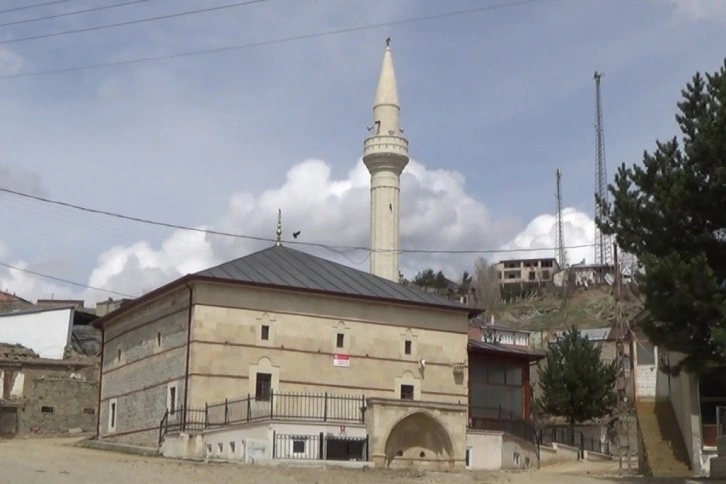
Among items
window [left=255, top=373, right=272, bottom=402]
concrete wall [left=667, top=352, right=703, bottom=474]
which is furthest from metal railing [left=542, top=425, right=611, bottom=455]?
window [left=255, top=373, right=272, bottom=402]

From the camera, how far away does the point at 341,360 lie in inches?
1352

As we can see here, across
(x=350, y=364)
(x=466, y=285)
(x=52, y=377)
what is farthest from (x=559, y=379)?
(x=466, y=285)

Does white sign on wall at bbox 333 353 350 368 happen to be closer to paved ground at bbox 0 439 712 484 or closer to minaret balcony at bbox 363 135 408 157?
paved ground at bbox 0 439 712 484

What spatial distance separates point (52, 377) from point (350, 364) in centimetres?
1978

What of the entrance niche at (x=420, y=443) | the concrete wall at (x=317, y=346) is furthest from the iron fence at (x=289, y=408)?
the entrance niche at (x=420, y=443)

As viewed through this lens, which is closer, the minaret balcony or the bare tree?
the minaret balcony

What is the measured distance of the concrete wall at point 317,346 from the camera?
32469mm

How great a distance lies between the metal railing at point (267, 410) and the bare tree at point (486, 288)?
3023 inches

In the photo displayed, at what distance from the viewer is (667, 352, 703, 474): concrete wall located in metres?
30.7

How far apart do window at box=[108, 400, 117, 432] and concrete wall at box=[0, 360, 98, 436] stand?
8.11 m

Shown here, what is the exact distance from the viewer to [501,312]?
10769 cm

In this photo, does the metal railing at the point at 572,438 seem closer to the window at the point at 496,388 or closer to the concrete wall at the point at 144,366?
the window at the point at 496,388

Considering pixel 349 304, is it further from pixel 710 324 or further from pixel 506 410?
pixel 710 324

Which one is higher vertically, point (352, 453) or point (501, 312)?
point (501, 312)
